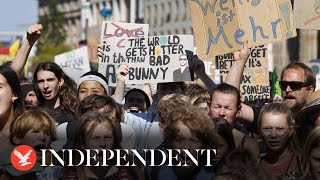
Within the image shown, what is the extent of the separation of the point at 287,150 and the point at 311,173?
1.18m

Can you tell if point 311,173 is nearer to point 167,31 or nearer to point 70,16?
point 167,31

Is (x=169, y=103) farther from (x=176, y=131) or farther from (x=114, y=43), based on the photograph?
(x=114, y=43)

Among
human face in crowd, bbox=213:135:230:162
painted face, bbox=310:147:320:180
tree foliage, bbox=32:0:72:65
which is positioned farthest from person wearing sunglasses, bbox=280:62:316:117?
tree foliage, bbox=32:0:72:65

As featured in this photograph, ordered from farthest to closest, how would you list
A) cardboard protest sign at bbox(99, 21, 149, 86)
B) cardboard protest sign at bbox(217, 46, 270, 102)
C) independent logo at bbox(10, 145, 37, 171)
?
cardboard protest sign at bbox(217, 46, 270, 102) → cardboard protest sign at bbox(99, 21, 149, 86) → independent logo at bbox(10, 145, 37, 171)

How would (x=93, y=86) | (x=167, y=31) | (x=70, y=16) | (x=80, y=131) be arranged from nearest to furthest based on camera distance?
1. (x=80, y=131)
2. (x=93, y=86)
3. (x=167, y=31)
4. (x=70, y=16)

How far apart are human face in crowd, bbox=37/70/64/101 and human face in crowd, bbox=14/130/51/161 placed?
300cm

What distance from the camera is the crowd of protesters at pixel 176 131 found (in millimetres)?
6438

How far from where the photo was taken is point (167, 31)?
281ft

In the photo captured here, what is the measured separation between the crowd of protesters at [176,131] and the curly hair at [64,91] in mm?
12

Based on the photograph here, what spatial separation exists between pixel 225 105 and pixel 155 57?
394cm

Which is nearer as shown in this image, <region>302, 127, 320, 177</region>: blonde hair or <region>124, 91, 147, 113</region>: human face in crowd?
<region>302, 127, 320, 177</region>: blonde hair

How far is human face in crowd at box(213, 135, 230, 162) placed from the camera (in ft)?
22.1

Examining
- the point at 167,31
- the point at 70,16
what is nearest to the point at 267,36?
the point at 167,31

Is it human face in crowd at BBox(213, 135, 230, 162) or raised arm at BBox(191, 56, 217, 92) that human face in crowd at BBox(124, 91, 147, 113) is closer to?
raised arm at BBox(191, 56, 217, 92)
